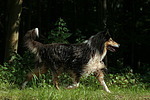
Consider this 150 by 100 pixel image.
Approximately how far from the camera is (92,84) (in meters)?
8.34

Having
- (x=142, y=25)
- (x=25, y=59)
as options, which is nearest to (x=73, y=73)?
(x=25, y=59)

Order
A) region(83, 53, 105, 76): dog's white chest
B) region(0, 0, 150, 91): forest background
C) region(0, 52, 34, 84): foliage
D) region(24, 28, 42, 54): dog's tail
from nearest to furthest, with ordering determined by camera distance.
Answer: region(83, 53, 105, 76): dog's white chest → region(24, 28, 42, 54): dog's tail → region(0, 52, 34, 84): foliage → region(0, 0, 150, 91): forest background

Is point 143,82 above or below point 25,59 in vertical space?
below

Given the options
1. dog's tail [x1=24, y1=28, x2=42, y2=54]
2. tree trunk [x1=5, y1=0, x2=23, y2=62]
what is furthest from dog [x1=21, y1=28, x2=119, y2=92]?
tree trunk [x1=5, y1=0, x2=23, y2=62]

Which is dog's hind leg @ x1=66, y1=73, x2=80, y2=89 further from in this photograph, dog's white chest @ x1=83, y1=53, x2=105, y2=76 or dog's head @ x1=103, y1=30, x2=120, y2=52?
dog's head @ x1=103, y1=30, x2=120, y2=52

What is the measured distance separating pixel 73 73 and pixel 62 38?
229cm

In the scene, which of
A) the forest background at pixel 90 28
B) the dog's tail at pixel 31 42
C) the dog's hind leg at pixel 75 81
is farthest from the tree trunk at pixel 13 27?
the dog's hind leg at pixel 75 81

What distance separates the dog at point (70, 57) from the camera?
6984 mm

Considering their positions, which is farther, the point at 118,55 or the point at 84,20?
the point at 84,20

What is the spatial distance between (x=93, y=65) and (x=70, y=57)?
70 cm

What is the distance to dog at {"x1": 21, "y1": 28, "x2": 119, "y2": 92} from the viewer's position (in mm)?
6984

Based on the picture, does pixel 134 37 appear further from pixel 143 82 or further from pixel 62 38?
pixel 62 38

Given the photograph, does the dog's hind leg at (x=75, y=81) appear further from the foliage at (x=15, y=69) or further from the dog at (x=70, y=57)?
the foliage at (x=15, y=69)

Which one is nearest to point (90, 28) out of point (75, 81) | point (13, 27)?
point (13, 27)
